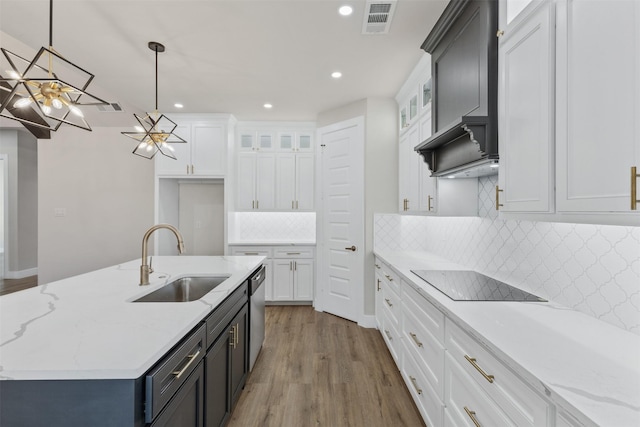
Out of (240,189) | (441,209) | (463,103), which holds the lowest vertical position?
(441,209)

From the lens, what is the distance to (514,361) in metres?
0.99

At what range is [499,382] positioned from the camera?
112 cm

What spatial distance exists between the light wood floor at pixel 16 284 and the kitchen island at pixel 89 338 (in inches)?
204

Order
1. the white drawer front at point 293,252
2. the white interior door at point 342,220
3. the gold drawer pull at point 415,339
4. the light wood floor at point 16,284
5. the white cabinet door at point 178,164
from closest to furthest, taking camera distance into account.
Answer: the gold drawer pull at point 415,339
the white interior door at point 342,220
the white cabinet door at point 178,164
the white drawer front at point 293,252
the light wood floor at point 16,284

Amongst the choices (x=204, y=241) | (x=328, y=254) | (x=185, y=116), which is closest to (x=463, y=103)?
(x=328, y=254)

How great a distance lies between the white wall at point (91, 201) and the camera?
473 centimetres

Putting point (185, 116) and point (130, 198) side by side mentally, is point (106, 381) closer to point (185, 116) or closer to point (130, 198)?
point (185, 116)

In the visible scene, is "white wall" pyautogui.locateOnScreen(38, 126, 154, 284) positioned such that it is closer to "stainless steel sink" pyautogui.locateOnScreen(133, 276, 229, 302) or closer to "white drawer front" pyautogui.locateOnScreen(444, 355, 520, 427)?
"stainless steel sink" pyautogui.locateOnScreen(133, 276, 229, 302)

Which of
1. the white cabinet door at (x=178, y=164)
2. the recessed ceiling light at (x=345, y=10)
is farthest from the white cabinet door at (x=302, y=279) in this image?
the recessed ceiling light at (x=345, y=10)

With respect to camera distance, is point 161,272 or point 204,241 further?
point 204,241

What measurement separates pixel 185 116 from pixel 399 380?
4.25 metres

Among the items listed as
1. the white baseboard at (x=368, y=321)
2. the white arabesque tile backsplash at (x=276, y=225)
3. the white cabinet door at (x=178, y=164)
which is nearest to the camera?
the white baseboard at (x=368, y=321)

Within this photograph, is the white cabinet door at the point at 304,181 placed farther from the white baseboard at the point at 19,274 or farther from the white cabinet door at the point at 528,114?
the white baseboard at the point at 19,274

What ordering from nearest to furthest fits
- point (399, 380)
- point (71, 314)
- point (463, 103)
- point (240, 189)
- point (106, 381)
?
point (106, 381), point (71, 314), point (463, 103), point (399, 380), point (240, 189)
